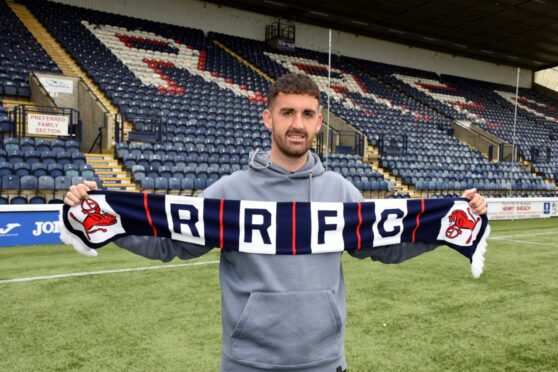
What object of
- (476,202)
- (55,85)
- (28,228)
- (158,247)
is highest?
(55,85)

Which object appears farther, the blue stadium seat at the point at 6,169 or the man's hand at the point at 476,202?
the blue stadium seat at the point at 6,169

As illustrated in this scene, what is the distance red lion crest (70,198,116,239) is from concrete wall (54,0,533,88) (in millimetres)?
22870

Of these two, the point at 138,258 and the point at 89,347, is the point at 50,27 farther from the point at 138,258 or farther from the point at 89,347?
the point at 89,347

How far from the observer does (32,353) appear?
3.89 metres

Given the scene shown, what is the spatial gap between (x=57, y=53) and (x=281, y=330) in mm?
18995

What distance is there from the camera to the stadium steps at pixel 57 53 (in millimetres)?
15734

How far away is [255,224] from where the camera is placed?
2191mm

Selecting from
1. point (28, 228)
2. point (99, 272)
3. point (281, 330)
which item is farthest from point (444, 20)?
point (281, 330)

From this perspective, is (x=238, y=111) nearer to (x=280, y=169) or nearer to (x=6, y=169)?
(x=6, y=169)

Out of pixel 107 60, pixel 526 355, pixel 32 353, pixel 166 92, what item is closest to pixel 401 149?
pixel 166 92

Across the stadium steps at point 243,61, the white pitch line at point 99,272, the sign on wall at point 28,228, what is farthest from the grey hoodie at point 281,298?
the stadium steps at point 243,61

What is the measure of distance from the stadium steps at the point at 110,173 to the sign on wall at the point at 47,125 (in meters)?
1.00

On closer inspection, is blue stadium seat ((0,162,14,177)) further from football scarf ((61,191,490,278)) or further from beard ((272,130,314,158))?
beard ((272,130,314,158))

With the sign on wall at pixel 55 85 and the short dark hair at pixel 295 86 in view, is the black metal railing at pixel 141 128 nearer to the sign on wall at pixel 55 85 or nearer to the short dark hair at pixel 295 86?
the sign on wall at pixel 55 85
